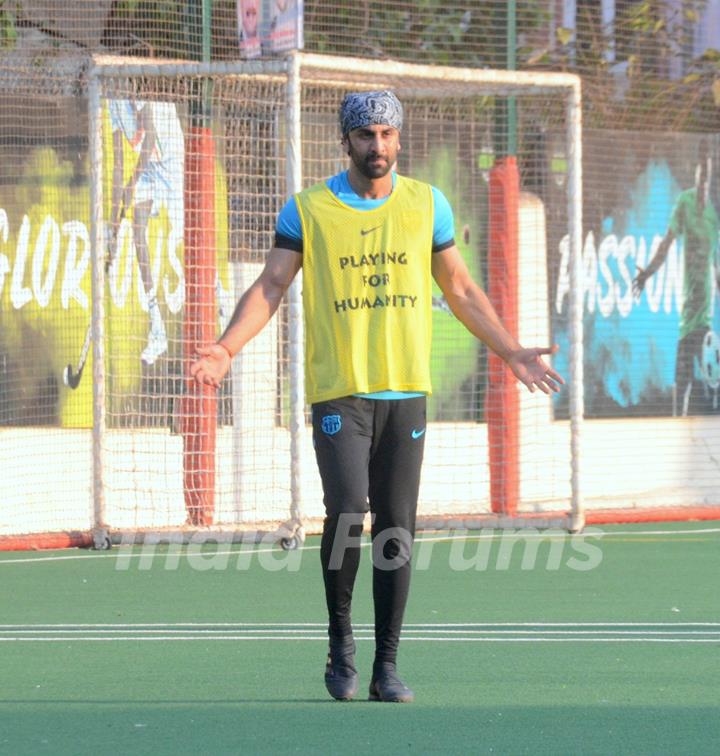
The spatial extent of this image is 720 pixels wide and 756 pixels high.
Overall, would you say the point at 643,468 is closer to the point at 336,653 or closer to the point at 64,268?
the point at 64,268

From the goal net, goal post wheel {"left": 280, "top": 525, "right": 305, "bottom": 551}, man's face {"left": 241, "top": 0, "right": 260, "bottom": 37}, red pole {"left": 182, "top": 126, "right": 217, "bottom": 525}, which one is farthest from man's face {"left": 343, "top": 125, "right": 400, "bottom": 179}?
man's face {"left": 241, "top": 0, "right": 260, "bottom": 37}

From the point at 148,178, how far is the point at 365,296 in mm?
6428

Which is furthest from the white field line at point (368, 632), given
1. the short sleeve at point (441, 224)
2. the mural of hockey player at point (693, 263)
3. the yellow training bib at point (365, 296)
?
the mural of hockey player at point (693, 263)

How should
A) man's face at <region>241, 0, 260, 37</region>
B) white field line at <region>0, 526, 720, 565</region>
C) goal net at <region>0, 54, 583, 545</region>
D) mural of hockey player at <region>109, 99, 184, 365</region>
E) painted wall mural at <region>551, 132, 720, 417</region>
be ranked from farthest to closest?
painted wall mural at <region>551, 132, 720, 417</region>
man's face at <region>241, 0, 260, 37</region>
mural of hockey player at <region>109, 99, 184, 365</region>
goal net at <region>0, 54, 583, 545</region>
white field line at <region>0, 526, 720, 565</region>

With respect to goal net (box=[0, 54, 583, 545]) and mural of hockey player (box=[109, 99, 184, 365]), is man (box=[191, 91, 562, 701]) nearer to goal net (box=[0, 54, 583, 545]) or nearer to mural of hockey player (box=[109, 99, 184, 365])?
goal net (box=[0, 54, 583, 545])

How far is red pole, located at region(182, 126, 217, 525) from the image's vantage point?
1253 cm

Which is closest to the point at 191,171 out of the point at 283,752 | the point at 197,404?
the point at 197,404

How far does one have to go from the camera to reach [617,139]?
14.5 m

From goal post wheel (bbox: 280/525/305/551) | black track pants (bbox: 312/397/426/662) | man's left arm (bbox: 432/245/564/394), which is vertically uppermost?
man's left arm (bbox: 432/245/564/394)

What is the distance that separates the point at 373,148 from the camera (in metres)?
6.32

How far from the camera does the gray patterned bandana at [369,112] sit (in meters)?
6.29

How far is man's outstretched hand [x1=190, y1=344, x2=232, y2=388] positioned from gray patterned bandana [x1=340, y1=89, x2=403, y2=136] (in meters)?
0.91

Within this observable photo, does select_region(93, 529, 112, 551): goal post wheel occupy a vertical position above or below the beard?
below

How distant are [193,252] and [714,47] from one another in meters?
5.95
